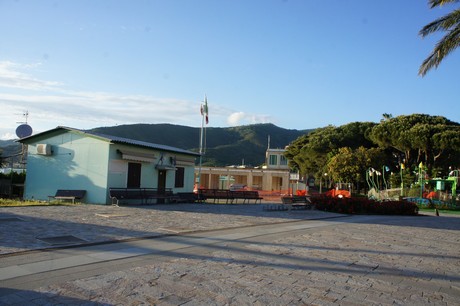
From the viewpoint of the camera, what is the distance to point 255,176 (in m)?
63.7

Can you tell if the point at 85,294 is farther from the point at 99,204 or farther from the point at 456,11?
the point at 99,204

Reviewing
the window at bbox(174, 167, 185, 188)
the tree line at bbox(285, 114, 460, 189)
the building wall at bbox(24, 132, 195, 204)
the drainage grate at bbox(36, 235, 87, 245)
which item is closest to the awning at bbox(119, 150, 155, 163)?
the building wall at bbox(24, 132, 195, 204)

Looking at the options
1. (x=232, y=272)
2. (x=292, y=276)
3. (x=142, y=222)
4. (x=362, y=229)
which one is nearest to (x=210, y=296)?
(x=232, y=272)

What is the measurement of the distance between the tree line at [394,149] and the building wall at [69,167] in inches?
1087

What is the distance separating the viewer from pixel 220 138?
420ft

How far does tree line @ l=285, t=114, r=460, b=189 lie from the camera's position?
140ft

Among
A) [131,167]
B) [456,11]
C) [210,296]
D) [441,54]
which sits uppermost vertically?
[456,11]

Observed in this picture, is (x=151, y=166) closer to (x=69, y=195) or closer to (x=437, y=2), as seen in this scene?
(x=69, y=195)

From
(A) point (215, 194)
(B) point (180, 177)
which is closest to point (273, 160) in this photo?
(B) point (180, 177)

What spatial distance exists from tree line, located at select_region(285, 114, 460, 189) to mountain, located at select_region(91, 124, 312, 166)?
43681 millimetres

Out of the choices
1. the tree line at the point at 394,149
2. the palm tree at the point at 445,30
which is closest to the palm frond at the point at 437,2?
the palm tree at the point at 445,30

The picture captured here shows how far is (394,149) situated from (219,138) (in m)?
81.2

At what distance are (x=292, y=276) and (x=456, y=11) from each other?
11353 millimetres

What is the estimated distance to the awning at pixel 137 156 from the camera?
2231 cm
